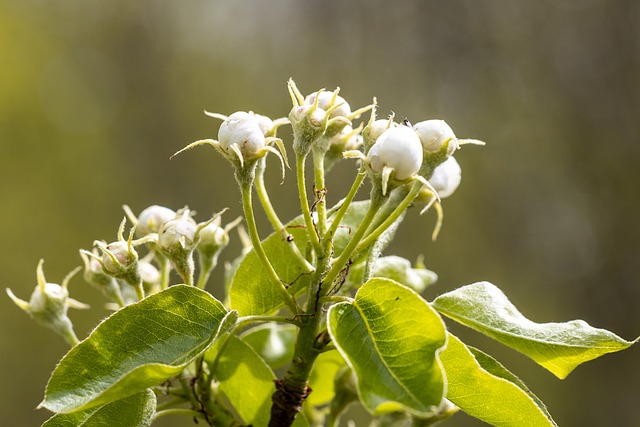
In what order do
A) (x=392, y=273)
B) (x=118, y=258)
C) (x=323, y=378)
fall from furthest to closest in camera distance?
(x=323, y=378) → (x=392, y=273) → (x=118, y=258)

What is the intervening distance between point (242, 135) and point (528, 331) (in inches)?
9.7

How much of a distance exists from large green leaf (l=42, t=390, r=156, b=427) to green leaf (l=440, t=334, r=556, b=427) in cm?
21

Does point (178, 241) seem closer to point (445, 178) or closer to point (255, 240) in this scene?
Result: point (255, 240)

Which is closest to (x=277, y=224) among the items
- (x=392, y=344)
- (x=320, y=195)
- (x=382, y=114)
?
(x=320, y=195)

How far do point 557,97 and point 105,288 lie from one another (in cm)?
459

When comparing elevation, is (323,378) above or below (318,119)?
below

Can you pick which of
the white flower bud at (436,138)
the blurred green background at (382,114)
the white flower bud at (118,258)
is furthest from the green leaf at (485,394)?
the blurred green background at (382,114)

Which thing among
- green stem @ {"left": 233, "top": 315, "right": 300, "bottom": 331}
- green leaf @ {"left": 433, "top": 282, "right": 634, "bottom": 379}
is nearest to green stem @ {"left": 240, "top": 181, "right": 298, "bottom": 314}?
green stem @ {"left": 233, "top": 315, "right": 300, "bottom": 331}

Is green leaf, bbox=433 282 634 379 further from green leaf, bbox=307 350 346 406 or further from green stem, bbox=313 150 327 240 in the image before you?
green leaf, bbox=307 350 346 406

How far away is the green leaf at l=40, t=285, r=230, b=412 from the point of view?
18.7 inches

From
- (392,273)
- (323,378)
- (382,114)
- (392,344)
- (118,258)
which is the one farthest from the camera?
(382,114)

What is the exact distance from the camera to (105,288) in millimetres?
673

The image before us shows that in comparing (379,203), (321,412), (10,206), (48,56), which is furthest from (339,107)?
(48,56)

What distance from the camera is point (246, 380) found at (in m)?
0.66
